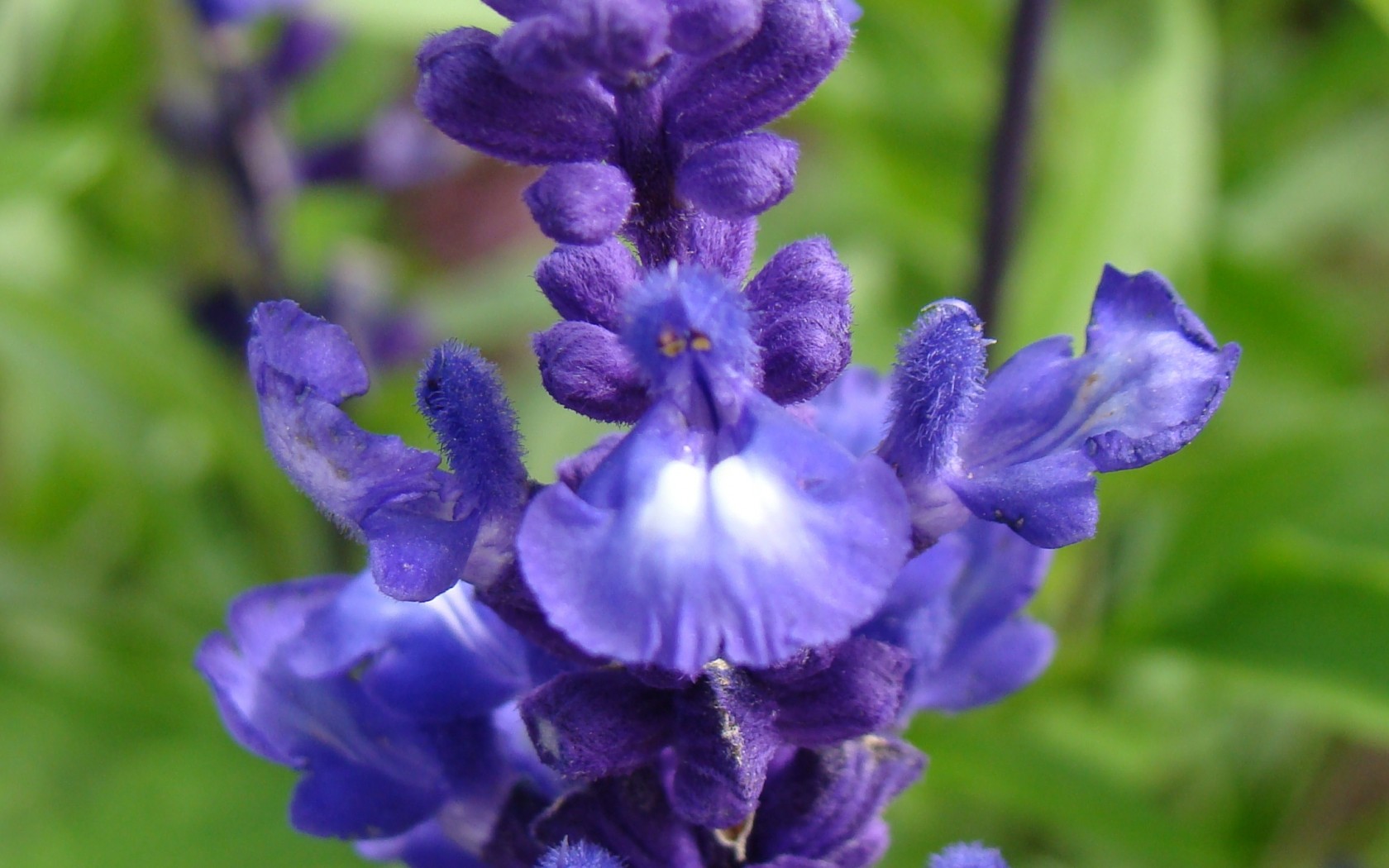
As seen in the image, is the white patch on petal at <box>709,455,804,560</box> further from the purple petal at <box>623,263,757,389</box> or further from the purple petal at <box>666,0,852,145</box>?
the purple petal at <box>666,0,852,145</box>

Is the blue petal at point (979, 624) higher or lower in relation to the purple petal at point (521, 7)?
lower

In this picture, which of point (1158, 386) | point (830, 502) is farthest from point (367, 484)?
point (1158, 386)

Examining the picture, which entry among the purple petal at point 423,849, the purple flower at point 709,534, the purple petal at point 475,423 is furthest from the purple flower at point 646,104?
the purple petal at point 423,849

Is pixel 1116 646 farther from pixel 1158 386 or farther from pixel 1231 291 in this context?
pixel 1158 386

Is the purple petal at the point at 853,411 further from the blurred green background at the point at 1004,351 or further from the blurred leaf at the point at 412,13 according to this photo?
the blurred leaf at the point at 412,13

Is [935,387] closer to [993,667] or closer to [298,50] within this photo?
[993,667]

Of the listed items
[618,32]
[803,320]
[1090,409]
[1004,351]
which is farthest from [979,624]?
[1004,351]

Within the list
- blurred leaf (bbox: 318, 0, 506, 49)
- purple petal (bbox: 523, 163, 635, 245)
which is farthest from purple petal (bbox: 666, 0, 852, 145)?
blurred leaf (bbox: 318, 0, 506, 49)
